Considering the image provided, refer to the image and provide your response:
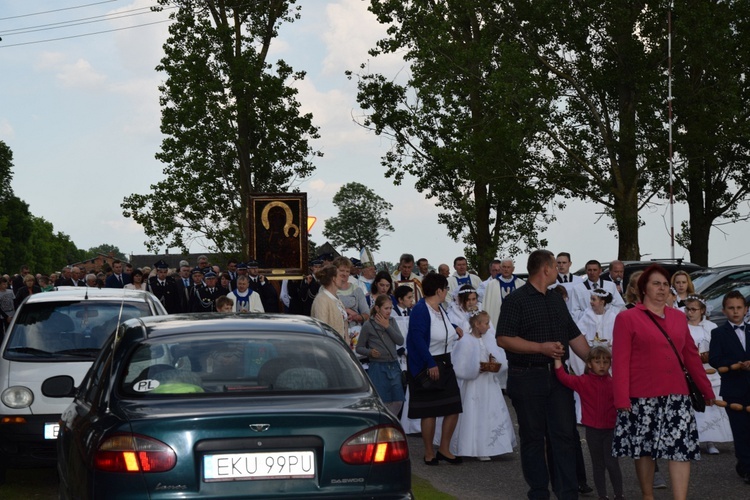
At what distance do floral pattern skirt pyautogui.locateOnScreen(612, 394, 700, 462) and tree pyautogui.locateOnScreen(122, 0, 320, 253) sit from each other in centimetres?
3097


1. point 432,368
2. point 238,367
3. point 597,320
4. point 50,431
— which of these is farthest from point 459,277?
point 238,367

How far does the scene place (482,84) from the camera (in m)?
32.7

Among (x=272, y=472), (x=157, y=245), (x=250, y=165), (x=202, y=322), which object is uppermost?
(x=250, y=165)

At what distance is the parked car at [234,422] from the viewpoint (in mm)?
5098

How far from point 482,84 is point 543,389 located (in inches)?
1000

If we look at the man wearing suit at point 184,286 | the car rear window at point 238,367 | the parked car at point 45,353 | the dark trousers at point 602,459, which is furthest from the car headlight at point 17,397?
the man wearing suit at point 184,286

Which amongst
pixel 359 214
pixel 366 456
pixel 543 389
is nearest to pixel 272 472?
pixel 366 456

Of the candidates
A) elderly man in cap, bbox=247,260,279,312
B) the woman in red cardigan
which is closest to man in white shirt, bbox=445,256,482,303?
elderly man in cap, bbox=247,260,279,312

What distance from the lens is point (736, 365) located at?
9.67 m

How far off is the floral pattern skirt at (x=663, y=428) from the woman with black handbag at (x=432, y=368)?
3109 mm

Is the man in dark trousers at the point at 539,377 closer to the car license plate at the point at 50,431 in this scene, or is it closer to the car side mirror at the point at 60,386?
the car side mirror at the point at 60,386

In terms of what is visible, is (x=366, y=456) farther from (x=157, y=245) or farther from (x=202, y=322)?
(x=157, y=245)

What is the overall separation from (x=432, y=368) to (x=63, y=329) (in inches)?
131

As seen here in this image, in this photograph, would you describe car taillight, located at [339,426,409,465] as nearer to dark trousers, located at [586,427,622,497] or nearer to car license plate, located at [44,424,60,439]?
dark trousers, located at [586,427,622,497]
